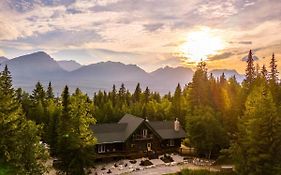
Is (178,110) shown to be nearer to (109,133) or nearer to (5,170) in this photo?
(109,133)

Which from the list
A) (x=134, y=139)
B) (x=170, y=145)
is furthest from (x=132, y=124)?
(x=170, y=145)

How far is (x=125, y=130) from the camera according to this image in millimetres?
57062

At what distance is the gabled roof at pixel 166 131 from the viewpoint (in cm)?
5929

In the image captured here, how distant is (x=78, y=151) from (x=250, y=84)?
1385 inches

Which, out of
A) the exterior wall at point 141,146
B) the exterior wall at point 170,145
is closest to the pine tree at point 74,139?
the exterior wall at point 141,146

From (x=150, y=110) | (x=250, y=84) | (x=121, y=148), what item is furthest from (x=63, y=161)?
(x=150, y=110)

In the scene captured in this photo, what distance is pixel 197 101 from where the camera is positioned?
57812mm

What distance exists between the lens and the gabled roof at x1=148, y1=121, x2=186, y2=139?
5929 centimetres

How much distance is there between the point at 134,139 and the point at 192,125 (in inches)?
389

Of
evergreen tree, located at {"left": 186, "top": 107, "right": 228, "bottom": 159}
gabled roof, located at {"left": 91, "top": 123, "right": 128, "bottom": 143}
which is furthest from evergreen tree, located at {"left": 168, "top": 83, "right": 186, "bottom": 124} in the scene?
gabled roof, located at {"left": 91, "top": 123, "right": 128, "bottom": 143}

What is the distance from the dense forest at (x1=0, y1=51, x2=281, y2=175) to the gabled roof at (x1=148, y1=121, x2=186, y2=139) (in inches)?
137

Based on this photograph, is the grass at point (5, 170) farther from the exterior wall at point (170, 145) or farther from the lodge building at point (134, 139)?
the exterior wall at point (170, 145)

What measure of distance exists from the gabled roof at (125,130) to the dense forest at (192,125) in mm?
4534

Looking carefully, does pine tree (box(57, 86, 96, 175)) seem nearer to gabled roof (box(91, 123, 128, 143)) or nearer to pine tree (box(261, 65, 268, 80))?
gabled roof (box(91, 123, 128, 143))
